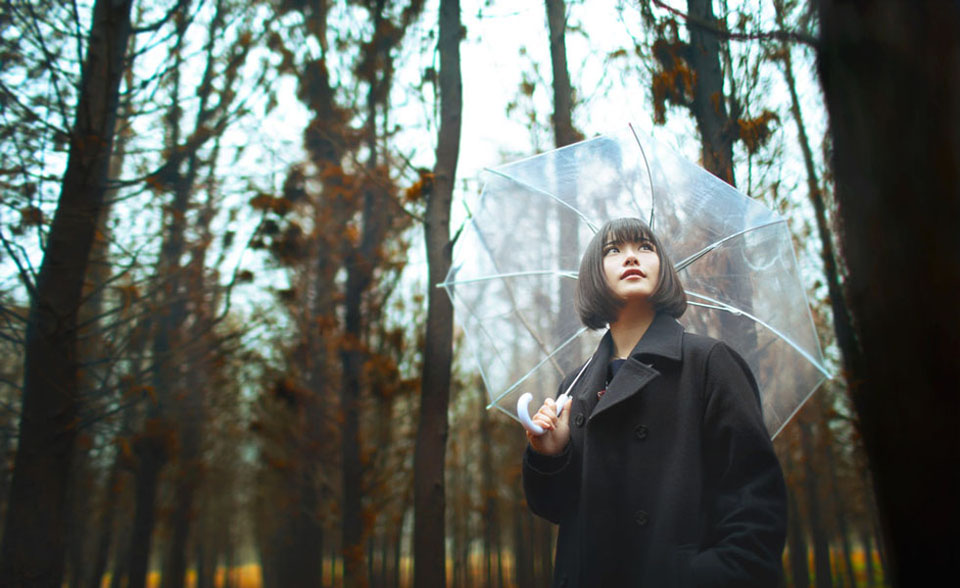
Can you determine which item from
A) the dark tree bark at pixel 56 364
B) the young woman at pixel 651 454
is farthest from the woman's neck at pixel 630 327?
the dark tree bark at pixel 56 364

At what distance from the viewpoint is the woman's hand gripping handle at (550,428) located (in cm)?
221

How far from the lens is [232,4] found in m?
6.13

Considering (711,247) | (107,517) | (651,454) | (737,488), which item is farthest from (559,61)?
(107,517)

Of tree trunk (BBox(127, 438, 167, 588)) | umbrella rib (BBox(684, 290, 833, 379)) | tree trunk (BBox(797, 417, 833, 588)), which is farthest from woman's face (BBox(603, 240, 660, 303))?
tree trunk (BBox(127, 438, 167, 588))

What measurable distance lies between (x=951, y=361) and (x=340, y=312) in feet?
24.0

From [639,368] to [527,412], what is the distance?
0.37 m

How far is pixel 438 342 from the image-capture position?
197 inches

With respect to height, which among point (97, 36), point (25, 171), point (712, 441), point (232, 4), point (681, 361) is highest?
point (232, 4)

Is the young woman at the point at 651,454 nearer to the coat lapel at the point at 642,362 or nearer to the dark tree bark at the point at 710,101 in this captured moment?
the coat lapel at the point at 642,362

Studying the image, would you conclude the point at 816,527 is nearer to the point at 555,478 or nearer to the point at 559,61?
the point at 559,61

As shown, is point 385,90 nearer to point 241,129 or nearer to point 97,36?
point 241,129

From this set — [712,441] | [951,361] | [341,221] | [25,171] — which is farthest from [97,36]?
[951,361]

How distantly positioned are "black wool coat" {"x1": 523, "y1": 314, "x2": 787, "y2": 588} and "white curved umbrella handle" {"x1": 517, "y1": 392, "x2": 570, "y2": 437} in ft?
0.28

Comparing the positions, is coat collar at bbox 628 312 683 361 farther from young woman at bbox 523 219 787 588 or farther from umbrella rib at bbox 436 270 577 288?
umbrella rib at bbox 436 270 577 288
